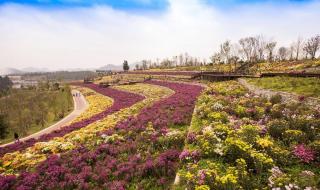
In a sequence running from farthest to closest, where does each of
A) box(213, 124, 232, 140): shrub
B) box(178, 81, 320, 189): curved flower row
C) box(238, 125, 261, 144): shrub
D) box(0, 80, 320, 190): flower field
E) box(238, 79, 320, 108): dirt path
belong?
box(238, 79, 320, 108): dirt path, box(213, 124, 232, 140): shrub, box(238, 125, 261, 144): shrub, box(0, 80, 320, 190): flower field, box(178, 81, 320, 189): curved flower row

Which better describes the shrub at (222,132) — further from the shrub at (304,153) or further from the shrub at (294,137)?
the shrub at (304,153)

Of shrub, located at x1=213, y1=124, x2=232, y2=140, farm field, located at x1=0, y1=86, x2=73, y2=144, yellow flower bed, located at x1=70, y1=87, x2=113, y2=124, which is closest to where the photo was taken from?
shrub, located at x1=213, y1=124, x2=232, y2=140

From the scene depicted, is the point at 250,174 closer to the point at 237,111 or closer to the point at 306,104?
the point at 237,111

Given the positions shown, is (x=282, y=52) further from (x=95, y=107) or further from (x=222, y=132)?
(x=222, y=132)

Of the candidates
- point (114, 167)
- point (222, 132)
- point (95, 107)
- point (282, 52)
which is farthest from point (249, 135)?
point (282, 52)

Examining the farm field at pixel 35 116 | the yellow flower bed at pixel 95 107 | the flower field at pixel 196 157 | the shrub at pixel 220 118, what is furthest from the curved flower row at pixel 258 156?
the farm field at pixel 35 116

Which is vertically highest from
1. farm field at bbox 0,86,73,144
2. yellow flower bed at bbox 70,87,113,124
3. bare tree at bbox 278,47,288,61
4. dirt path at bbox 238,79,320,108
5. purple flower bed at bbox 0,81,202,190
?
bare tree at bbox 278,47,288,61

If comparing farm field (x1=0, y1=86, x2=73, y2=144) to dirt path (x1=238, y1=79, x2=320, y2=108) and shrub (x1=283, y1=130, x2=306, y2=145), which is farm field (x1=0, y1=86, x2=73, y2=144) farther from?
shrub (x1=283, y1=130, x2=306, y2=145)

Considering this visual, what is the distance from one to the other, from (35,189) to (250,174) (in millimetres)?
9900

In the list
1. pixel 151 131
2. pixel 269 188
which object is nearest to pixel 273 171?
pixel 269 188

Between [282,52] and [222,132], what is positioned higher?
[282,52]

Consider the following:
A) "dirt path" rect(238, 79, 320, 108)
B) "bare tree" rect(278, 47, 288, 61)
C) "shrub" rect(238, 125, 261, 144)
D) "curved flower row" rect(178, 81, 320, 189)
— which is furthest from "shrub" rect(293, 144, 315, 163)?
"bare tree" rect(278, 47, 288, 61)

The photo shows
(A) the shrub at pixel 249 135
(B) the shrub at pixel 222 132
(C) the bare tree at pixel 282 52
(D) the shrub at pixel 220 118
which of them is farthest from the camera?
(C) the bare tree at pixel 282 52

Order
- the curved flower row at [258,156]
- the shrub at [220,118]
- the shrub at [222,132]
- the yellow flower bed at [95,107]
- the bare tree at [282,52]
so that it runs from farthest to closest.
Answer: the bare tree at [282,52], the yellow flower bed at [95,107], the shrub at [220,118], the shrub at [222,132], the curved flower row at [258,156]
